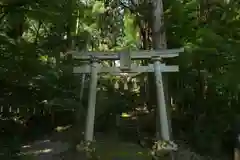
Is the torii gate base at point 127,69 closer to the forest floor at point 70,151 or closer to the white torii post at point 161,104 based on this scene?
the white torii post at point 161,104

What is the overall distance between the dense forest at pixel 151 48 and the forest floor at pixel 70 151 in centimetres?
62

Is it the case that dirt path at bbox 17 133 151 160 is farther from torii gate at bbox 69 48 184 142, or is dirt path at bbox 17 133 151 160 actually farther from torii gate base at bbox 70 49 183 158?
torii gate at bbox 69 48 184 142

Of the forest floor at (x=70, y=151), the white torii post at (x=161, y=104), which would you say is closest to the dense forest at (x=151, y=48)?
the forest floor at (x=70, y=151)

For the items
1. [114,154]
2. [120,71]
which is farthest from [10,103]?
[120,71]

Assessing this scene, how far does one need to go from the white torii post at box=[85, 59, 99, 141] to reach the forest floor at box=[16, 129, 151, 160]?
2.44 ft

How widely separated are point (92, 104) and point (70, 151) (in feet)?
7.33

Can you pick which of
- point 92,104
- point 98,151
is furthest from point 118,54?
point 98,151

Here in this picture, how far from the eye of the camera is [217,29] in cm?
772

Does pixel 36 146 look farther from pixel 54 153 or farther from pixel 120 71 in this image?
pixel 120 71

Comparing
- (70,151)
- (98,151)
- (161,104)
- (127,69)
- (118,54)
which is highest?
(118,54)

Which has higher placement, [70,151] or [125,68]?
[125,68]

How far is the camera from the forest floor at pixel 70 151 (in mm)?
6863

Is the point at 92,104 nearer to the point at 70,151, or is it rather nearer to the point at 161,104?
the point at 161,104

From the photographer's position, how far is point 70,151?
23.9ft
